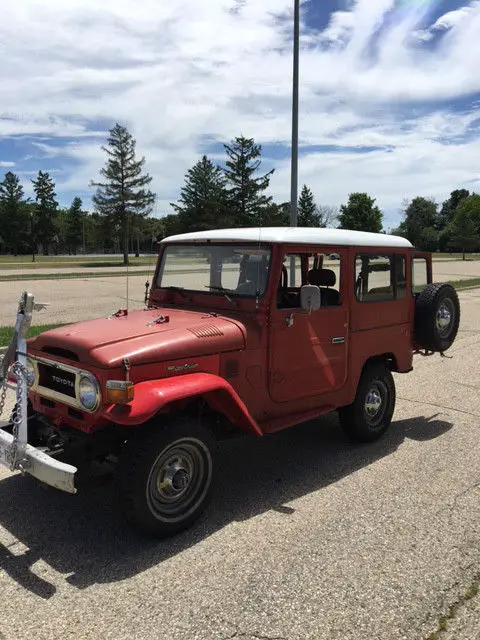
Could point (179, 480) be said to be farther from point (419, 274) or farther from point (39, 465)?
point (419, 274)

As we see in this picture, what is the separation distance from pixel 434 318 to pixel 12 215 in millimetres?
85387

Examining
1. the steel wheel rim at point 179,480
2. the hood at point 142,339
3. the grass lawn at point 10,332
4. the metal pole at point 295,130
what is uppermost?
the metal pole at point 295,130

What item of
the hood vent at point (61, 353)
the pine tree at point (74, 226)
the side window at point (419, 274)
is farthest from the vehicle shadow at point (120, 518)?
the pine tree at point (74, 226)

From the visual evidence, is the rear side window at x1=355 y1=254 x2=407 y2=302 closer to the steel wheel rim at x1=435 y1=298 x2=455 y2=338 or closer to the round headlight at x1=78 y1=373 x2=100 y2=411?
the steel wheel rim at x1=435 y1=298 x2=455 y2=338

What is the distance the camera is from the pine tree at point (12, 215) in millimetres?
81062

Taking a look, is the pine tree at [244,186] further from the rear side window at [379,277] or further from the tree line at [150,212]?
the rear side window at [379,277]

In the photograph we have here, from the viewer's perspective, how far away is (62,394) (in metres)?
3.61

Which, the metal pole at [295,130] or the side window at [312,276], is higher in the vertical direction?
the metal pole at [295,130]

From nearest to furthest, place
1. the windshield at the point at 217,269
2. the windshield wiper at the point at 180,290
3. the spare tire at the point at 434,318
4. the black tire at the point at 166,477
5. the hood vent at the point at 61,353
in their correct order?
the black tire at the point at 166,477, the hood vent at the point at 61,353, the windshield at the point at 217,269, the windshield wiper at the point at 180,290, the spare tire at the point at 434,318

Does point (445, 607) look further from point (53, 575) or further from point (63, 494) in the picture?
point (63, 494)

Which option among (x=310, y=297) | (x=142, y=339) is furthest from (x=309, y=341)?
(x=142, y=339)

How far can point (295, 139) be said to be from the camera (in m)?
11.9

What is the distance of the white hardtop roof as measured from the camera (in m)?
4.27

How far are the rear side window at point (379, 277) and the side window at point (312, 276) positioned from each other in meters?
0.22
